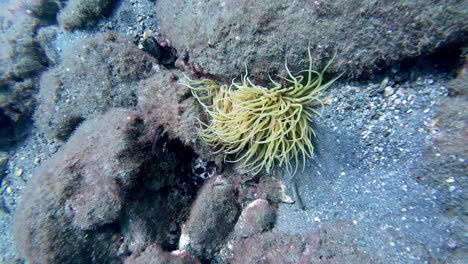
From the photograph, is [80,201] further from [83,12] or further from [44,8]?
[44,8]

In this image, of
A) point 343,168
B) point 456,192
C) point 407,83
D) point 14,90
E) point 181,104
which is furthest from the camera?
point 14,90

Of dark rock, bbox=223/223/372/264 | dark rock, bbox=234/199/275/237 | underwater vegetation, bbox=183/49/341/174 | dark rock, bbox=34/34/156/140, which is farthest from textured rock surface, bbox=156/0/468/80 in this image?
dark rock, bbox=223/223/372/264

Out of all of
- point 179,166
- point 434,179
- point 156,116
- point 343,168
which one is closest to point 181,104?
point 156,116

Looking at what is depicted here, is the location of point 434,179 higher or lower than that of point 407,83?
lower

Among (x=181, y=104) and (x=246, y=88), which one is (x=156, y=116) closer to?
(x=181, y=104)

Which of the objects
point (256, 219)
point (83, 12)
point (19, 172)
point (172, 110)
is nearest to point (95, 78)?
point (83, 12)

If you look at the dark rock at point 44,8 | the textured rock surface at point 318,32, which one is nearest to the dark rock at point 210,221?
the textured rock surface at point 318,32

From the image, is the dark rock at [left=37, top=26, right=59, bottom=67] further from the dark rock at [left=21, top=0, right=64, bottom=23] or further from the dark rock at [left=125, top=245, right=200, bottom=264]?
the dark rock at [left=125, top=245, right=200, bottom=264]
